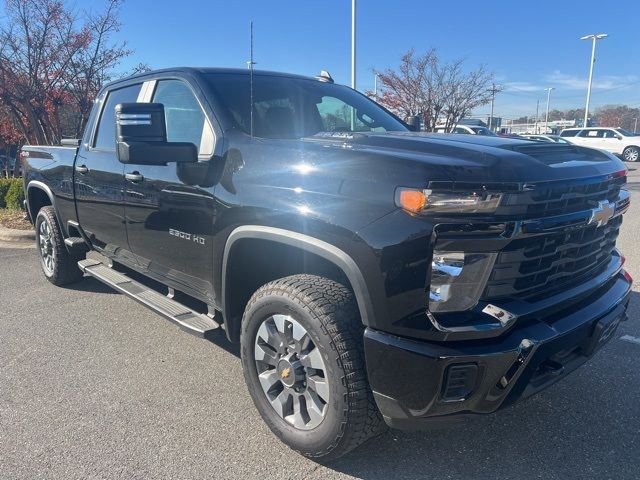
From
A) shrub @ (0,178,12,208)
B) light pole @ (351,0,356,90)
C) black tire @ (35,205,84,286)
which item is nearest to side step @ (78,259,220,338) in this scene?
black tire @ (35,205,84,286)

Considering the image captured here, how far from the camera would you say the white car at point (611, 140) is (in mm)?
27453

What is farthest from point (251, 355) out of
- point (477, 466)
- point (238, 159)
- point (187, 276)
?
point (477, 466)

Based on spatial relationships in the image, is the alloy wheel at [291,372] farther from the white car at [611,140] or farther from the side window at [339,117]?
the white car at [611,140]

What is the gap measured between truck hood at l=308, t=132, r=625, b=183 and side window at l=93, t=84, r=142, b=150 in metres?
2.02

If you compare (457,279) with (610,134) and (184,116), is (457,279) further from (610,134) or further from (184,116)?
(610,134)

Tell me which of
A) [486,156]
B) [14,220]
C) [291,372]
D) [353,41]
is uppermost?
[353,41]

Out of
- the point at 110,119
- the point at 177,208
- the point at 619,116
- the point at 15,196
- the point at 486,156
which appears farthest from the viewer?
the point at 619,116

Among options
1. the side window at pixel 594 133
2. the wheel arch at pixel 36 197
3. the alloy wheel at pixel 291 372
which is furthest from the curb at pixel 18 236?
the side window at pixel 594 133

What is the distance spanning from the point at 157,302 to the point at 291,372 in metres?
1.36

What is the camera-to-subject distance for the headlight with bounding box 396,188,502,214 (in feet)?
6.64

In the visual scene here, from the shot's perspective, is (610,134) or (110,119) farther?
(610,134)

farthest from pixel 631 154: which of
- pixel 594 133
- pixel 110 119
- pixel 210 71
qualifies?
pixel 210 71

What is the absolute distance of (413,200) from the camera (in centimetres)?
204

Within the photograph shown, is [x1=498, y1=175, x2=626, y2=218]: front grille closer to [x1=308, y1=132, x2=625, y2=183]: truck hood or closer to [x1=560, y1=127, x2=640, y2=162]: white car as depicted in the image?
[x1=308, y1=132, x2=625, y2=183]: truck hood
